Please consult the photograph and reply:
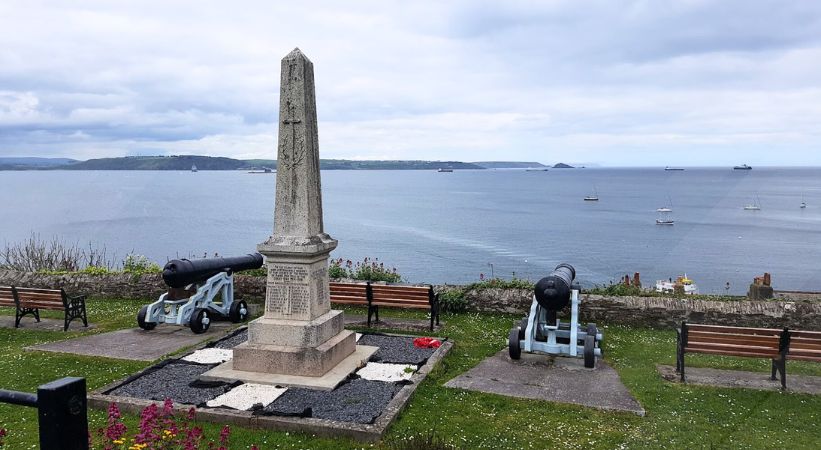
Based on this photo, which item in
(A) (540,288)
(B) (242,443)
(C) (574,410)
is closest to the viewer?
(B) (242,443)

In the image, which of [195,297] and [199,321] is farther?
[195,297]

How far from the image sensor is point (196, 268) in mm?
A: 11578

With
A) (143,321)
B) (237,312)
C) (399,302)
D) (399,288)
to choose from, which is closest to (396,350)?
(399,302)

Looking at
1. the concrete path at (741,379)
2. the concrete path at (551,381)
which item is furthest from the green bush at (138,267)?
the concrete path at (741,379)

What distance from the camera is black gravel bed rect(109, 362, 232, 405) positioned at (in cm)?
756

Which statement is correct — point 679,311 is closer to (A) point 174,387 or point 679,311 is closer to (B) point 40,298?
(A) point 174,387

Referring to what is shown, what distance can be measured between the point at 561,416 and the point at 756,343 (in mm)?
3301

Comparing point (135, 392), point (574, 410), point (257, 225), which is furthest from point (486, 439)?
point (257, 225)

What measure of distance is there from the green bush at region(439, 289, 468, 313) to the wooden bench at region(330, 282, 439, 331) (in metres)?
0.84

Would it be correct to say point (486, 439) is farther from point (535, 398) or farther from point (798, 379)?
point (798, 379)

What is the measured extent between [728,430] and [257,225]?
62.4m

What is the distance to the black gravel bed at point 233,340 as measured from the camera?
10281mm

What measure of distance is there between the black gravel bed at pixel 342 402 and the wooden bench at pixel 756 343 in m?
4.31

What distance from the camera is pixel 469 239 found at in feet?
182
